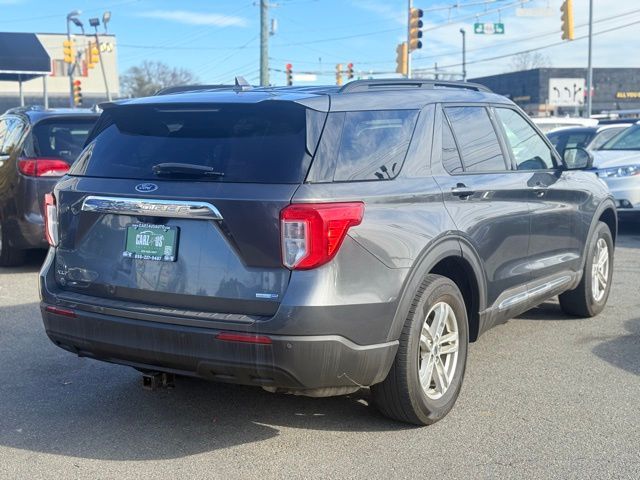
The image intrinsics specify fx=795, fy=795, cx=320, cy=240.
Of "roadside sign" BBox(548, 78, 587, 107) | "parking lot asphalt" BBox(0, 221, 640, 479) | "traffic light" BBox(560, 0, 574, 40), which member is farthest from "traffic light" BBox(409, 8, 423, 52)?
"roadside sign" BBox(548, 78, 587, 107)

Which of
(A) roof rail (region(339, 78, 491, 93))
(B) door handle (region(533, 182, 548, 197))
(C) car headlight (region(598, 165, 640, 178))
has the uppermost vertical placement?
(A) roof rail (region(339, 78, 491, 93))

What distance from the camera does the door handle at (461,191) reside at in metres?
4.65

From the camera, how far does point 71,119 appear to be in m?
9.06

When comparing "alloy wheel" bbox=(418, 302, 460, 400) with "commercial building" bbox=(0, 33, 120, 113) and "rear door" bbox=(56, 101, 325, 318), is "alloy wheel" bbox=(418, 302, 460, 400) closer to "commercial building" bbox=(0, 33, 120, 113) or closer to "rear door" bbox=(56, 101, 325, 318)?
"rear door" bbox=(56, 101, 325, 318)

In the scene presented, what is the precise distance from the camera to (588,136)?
580 inches

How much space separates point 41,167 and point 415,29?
19788mm

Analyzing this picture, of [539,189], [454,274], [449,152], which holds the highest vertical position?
[449,152]

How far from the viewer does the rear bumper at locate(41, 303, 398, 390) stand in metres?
3.73

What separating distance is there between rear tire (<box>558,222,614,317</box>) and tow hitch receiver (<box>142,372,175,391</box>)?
12.4 ft

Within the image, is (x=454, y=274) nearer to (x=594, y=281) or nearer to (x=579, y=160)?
(x=579, y=160)

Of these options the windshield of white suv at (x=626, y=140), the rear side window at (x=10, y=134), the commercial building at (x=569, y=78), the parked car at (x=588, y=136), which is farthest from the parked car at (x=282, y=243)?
the commercial building at (x=569, y=78)

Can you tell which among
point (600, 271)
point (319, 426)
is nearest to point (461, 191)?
point (319, 426)

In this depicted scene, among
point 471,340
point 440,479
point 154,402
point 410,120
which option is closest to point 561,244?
point 471,340

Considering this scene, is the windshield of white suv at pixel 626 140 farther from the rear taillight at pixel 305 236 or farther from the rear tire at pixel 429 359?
the rear taillight at pixel 305 236
